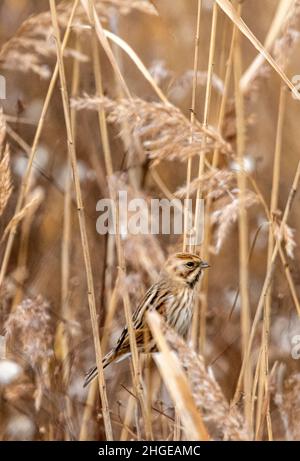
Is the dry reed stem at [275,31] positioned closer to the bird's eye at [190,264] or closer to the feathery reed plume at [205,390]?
the bird's eye at [190,264]

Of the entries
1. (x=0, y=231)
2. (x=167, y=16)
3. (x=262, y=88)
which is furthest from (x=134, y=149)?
(x=167, y=16)

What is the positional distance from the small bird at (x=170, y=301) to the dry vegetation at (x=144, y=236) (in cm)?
5

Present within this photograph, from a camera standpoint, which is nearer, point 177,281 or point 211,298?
point 177,281

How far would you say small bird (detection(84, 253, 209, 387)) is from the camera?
78.4 inches

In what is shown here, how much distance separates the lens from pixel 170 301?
209 centimetres

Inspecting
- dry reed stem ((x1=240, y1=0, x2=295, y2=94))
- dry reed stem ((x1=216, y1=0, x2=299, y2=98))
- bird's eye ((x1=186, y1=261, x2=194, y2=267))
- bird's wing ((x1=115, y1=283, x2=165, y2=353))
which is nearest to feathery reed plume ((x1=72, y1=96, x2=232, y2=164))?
dry reed stem ((x1=216, y1=0, x2=299, y2=98))

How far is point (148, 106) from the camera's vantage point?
1532mm

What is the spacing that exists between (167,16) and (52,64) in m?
0.52

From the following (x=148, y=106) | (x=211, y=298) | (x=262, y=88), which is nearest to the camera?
(x=148, y=106)

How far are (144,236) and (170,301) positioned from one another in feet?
0.58

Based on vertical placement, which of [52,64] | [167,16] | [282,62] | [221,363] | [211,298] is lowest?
[221,363]

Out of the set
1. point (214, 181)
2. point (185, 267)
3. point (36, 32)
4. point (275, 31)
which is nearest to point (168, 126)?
point (214, 181)

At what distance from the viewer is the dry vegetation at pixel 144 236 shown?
1617 mm
